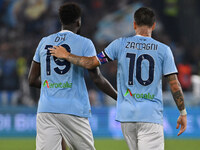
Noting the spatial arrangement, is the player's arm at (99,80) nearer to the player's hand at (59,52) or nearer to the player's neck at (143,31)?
the player's hand at (59,52)

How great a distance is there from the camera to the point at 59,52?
5.55m

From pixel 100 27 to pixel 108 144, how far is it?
785cm

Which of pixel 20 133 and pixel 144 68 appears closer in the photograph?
pixel 144 68

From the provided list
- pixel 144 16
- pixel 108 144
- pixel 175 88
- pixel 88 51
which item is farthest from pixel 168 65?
pixel 108 144

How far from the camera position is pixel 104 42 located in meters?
19.4

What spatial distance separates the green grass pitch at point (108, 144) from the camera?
1183 cm

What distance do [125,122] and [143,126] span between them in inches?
7.4

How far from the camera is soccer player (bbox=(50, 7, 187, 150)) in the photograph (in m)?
5.35

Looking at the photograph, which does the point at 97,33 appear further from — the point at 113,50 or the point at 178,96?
the point at 178,96

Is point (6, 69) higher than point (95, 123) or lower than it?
higher

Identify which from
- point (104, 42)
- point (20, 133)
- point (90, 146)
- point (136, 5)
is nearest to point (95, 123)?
point (20, 133)

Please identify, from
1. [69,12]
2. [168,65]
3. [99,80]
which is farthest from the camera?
[99,80]

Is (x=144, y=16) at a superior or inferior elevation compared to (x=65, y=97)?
superior

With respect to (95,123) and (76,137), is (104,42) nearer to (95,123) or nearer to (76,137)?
(95,123)
